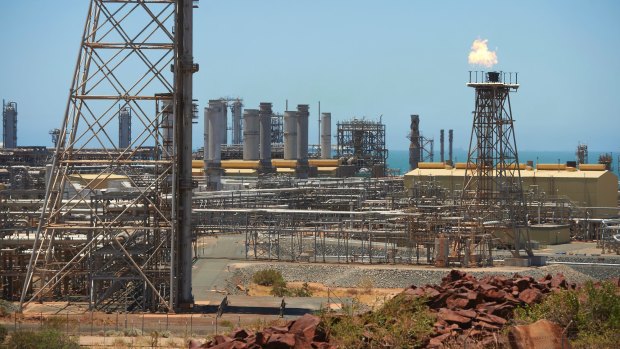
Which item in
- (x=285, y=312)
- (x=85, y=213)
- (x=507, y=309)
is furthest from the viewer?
(x=85, y=213)

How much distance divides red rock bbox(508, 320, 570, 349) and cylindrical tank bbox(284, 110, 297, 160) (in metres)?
65.9

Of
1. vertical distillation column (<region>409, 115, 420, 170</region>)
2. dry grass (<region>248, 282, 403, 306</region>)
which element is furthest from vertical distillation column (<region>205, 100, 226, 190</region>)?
dry grass (<region>248, 282, 403, 306</region>)

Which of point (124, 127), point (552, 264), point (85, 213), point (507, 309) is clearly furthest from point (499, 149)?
point (124, 127)

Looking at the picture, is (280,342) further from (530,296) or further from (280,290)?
(280,290)

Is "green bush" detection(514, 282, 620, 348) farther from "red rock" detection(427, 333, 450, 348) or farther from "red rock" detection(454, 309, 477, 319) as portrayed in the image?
"red rock" detection(427, 333, 450, 348)

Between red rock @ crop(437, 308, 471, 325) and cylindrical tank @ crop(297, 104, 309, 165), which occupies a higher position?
cylindrical tank @ crop(297, 104, 309, 165)

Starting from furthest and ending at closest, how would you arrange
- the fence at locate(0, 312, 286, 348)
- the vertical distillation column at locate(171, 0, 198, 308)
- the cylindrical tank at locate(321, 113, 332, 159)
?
the cylindrical tank at locate(321, 113, 332, 159) → the vertical distillation column at locate(171, 0, 198, 308) → the fence at locate(0, 312, 286, 348)

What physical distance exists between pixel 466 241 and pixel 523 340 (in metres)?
26.6

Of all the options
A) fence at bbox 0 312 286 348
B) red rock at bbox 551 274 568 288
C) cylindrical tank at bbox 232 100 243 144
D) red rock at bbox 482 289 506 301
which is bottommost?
fence at bbox 0 312 286 348

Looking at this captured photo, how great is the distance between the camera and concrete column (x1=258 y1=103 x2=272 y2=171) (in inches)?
3159

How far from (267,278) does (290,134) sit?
45622mm

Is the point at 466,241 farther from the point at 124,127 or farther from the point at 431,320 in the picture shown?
the point at 124,127

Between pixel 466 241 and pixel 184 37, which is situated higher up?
pixel 184 37

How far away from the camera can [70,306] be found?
30891 millimetres
